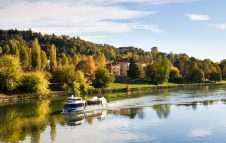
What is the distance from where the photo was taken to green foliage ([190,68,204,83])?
176500 mm

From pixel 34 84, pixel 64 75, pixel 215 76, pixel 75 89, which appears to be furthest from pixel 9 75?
pixel 215 76

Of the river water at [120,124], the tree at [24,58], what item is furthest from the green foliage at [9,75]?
the tree at [24,58]

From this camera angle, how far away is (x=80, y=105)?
3046 inches

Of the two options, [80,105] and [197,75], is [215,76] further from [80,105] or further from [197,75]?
[80,105]

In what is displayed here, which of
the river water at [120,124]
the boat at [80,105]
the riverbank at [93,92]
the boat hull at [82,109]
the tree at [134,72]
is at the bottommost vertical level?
the river water at [120,124]

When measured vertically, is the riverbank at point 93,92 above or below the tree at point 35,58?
below

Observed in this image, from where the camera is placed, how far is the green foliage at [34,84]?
10700 centimetres

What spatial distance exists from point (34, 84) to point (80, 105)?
33.2 metres

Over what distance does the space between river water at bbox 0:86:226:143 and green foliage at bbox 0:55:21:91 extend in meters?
15.5

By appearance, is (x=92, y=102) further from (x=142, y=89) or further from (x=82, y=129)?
(x=142, y=89)

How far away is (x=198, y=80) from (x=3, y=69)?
95853mm

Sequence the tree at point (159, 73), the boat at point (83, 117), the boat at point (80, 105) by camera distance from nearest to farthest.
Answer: the boat at point (83, 117) < the boat at point (80, 105) < the tree at point (159, 73)

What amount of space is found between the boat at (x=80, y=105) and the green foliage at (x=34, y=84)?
28555 mm

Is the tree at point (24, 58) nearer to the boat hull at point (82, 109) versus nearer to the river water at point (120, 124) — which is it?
the river water at point (120, 124)
